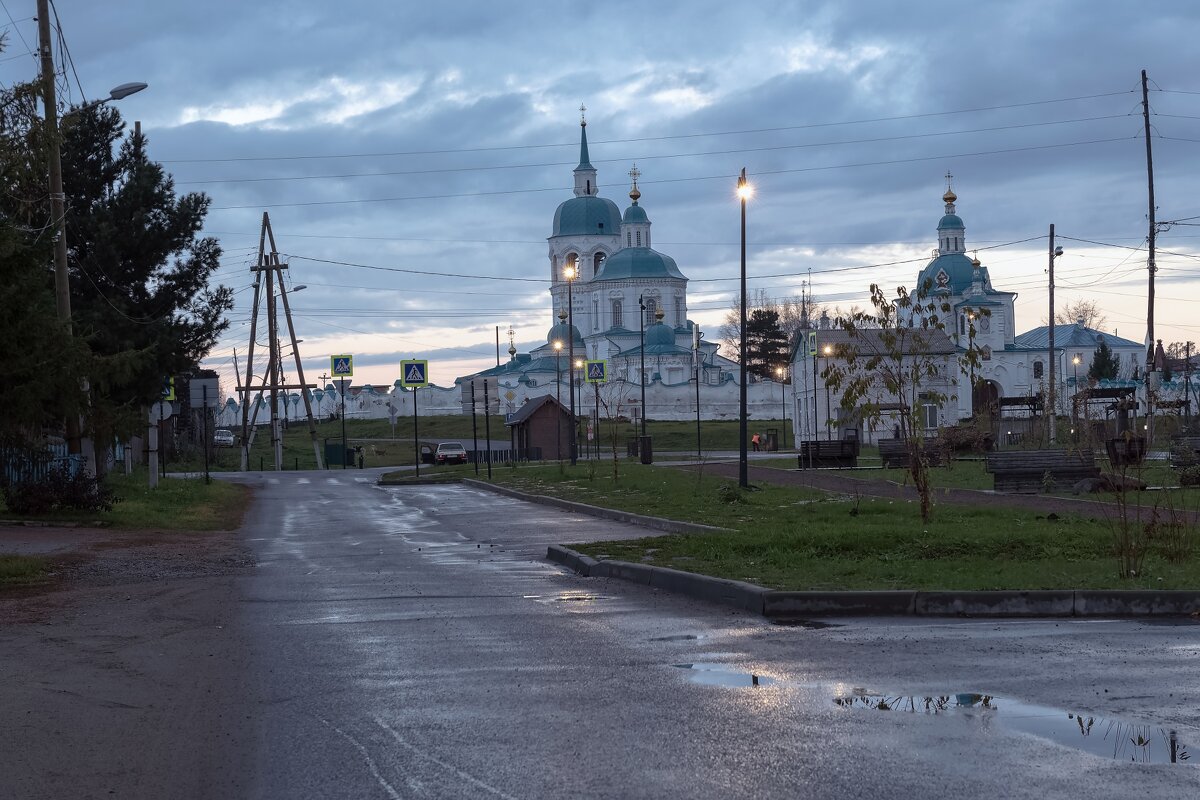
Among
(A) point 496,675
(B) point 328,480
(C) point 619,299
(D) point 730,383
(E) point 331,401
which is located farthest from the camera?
(E) point 331,401

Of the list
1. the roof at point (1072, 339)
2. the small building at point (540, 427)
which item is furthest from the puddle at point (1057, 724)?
the roof at point (1072, 339)

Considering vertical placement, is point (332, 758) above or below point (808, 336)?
below

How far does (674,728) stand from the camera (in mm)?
6957

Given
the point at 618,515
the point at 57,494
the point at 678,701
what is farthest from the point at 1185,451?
the point at 57,494

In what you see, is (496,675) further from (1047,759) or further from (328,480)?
(328,480)

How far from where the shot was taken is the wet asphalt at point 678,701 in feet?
19.6

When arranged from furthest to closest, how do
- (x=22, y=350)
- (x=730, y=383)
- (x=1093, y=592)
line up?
(x=730, y=383)
(x=22, y=350)
(x=1093, y=592)

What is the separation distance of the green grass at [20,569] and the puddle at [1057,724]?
1051cm

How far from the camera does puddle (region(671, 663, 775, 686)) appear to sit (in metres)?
8.21

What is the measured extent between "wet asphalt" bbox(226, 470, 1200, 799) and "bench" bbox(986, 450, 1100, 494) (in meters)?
15.7

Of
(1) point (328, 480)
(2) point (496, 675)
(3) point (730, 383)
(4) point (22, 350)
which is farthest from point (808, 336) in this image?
(2) point (496, 675)

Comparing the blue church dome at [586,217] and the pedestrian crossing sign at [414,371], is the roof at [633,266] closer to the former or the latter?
the blue church dome at [586,217]

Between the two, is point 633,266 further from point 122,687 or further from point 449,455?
point 122,687

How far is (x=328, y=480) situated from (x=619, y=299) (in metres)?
83.8
